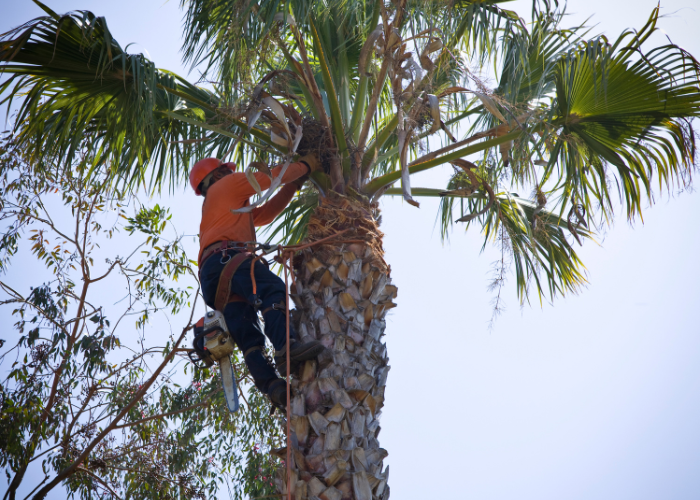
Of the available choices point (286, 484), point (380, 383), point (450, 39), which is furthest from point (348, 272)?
point (450, 39)

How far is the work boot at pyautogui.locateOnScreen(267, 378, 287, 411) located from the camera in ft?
12.8

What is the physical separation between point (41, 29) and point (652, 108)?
4.51 m

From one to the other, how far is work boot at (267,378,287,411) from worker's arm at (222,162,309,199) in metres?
1.37

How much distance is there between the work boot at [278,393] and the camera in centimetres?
389

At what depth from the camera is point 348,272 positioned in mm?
4148

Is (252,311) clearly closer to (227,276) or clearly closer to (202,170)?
(227,276)

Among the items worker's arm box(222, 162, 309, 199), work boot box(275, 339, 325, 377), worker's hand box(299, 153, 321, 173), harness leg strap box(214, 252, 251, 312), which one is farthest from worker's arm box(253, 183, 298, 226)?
work boot box(275, 339, 325, 377)

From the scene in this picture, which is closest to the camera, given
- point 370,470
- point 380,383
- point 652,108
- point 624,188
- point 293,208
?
point 370,470

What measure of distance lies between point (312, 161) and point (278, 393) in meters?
1.71

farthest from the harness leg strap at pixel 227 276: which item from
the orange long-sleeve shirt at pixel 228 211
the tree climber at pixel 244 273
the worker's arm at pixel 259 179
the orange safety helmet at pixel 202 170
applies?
the orange safety helmet at pixel 202 170

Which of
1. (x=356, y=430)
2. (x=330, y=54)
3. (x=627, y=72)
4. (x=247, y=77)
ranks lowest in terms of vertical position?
(x=356, y=430)

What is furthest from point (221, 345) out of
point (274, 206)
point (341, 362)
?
point (274, 206)

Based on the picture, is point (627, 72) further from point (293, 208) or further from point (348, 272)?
point (293, 208)

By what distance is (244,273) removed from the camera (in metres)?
4.19
